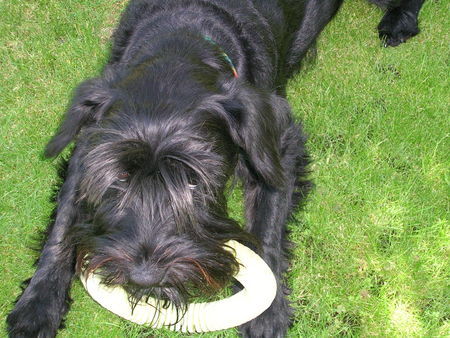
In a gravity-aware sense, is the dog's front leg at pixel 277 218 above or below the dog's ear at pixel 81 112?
below

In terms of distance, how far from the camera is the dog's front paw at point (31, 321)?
2896 mm

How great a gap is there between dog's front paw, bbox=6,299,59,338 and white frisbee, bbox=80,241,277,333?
0.35 m

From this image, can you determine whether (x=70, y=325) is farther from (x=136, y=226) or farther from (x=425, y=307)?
(x=425, y=307)

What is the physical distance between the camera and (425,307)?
322cm

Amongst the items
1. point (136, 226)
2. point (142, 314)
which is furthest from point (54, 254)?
point (136, 226)

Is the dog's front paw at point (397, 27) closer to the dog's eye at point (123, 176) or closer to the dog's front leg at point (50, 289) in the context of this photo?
the dog's front leg at point (50, 289)

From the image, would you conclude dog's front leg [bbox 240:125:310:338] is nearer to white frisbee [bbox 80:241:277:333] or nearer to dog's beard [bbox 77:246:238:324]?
white frisbee [bbox 80:241:277:333]

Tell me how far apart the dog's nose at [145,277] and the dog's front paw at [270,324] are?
0.89 meters

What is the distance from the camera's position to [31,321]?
2.91 m

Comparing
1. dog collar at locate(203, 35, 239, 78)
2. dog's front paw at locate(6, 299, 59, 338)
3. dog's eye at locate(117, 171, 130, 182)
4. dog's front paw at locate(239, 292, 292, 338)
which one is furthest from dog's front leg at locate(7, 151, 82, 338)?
dog collar at locate(203, 35, 239, 78)

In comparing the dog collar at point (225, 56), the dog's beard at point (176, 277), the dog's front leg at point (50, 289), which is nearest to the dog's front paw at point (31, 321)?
the dog's front leg at point (50, 289)

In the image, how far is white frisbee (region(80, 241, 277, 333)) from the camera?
273 centimetres

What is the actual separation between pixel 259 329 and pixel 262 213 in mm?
643

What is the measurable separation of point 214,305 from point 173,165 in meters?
0.83
